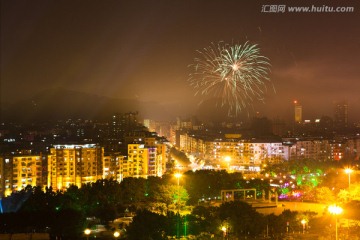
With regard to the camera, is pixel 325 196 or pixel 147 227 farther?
pixel 325 196

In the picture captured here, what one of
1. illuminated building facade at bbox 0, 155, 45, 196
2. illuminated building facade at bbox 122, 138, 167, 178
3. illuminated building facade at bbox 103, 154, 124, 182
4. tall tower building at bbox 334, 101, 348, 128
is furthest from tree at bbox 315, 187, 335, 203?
tall tower building at bbox 334, 101, 348, 128

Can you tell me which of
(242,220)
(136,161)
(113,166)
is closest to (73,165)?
(113,166)

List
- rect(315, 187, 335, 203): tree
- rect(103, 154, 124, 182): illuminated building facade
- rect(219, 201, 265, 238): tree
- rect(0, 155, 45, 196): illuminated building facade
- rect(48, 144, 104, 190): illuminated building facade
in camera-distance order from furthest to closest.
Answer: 1. rect(103, 154, 124, 182): illuminated building facade
2. rect(48, 144, 104, 190): illuminated building facade
3. rect(0, 155, 45, 196): illuminated building facade
4. rect(315, 187, 335, 203): tree
5. rect(219, 201, 265, 238): tree

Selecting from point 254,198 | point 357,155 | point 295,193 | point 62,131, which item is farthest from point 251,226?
point 62,131

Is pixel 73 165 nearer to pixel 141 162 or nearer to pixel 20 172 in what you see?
pixel 20 172

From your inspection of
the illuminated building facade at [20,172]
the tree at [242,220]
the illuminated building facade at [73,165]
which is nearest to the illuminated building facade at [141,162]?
the illuminated building facade at [73,165]

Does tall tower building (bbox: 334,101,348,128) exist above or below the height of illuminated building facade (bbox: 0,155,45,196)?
above

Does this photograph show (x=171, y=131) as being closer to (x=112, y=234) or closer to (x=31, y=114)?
(x=31, y=114)

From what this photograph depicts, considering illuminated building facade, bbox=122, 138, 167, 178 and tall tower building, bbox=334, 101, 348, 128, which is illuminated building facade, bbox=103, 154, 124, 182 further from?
tall tower building, bbox=334, 101, 348, 128

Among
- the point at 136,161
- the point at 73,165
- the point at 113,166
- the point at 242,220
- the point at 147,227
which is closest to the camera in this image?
the point at 147,227
